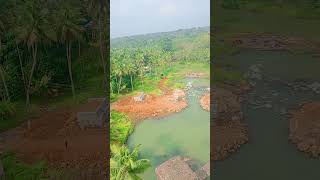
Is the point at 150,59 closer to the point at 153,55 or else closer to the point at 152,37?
the point at 153,55

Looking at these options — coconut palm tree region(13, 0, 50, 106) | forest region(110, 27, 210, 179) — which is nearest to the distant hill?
forest region(110, 27, 210, 179)

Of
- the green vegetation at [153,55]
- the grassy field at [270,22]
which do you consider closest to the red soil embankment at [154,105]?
the green vegetation at [153,55]

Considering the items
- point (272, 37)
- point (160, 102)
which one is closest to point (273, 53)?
point (272, 37)

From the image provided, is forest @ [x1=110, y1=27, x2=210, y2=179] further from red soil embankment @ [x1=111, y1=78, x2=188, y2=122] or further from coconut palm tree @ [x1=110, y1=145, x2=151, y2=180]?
coconut palm tree @ [x1=110, y1=145, x2=151, y2=180]

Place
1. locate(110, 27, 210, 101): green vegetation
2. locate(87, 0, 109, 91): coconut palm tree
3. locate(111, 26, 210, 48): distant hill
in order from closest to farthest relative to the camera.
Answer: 1. locate(87, 0, 109, 91): coconut palm tree
2. locate(110, 27, 210, 101): green vegetation
3. locate(111, 26, 210, 48): distant hill

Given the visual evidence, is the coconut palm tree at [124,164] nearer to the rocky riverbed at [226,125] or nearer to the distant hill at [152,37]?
the rocky riverbed at [226,125]

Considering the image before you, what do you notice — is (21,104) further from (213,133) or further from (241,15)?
(241,15)
